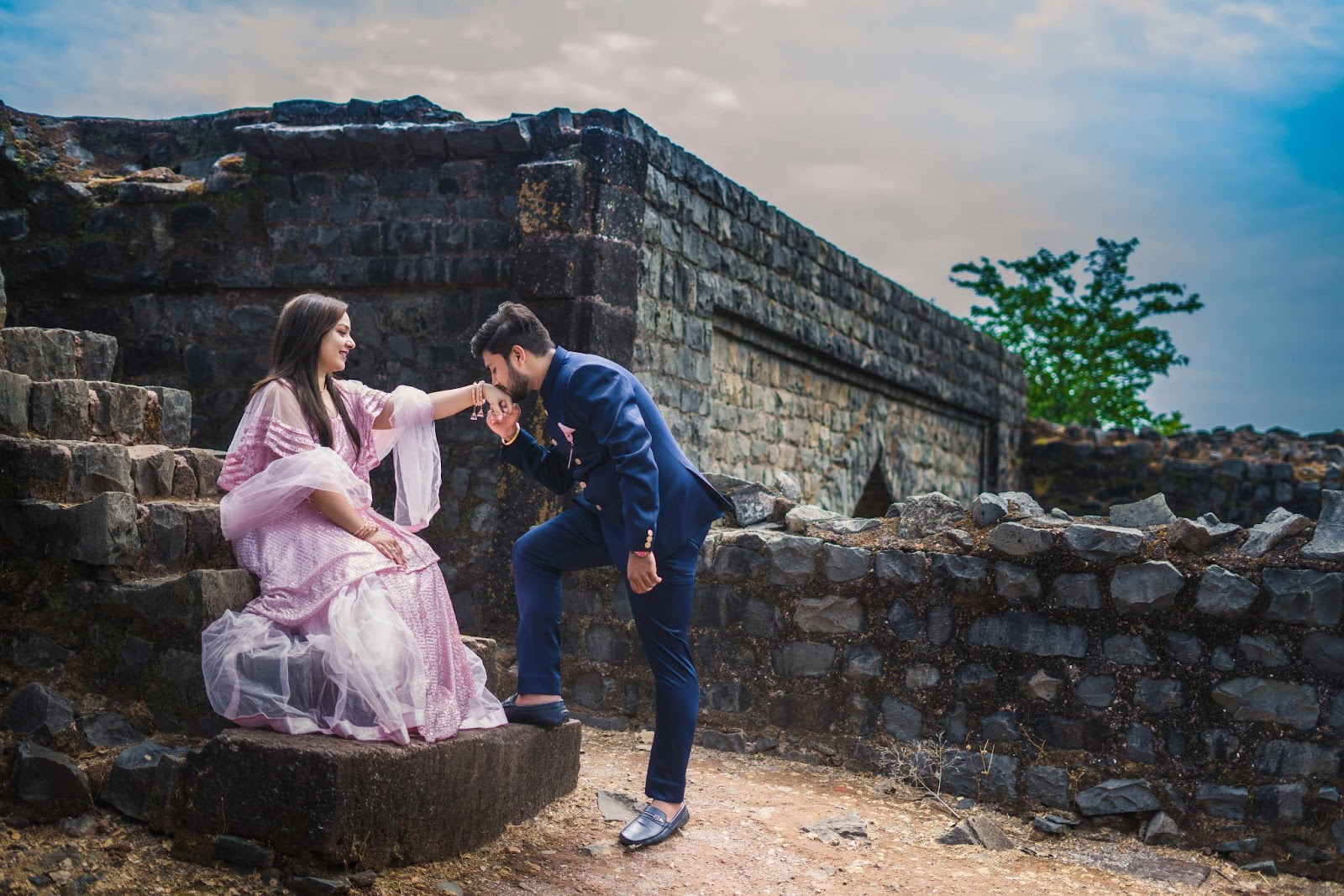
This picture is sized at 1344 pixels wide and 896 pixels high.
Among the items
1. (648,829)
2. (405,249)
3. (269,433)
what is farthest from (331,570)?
(405,249)

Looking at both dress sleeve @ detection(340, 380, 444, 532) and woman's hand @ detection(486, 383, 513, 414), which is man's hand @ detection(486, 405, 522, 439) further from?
dress sleeve @ detection(340, 380, 444, 532)

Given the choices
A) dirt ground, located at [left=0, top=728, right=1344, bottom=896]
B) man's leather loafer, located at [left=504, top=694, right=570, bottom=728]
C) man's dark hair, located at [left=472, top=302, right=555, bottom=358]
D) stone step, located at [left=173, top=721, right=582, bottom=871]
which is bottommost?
dirt ground, located at [left=0, top=728, right=1344, bottom=896]

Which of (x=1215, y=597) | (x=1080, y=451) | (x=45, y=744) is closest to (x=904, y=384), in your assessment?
(x=1080, y=451)

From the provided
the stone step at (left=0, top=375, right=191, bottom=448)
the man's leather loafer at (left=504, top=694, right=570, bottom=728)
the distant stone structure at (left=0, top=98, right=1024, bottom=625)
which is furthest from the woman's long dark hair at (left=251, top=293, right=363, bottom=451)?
the distant stone structure at (left=0, top=98, right=1024, bottom=625)

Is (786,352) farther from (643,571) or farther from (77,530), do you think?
(77,530)

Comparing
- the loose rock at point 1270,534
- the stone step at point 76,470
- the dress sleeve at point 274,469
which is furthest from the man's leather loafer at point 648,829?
the loose rock at point 1270,534

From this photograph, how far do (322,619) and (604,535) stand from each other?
91 centimetres

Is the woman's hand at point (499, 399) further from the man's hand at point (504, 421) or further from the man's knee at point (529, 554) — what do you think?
the man's knee at point (529, 554)

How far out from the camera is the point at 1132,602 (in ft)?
14.1

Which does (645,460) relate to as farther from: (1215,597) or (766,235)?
(766,235)

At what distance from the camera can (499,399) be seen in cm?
381

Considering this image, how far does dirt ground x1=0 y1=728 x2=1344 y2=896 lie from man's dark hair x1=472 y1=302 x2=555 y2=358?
1.49m

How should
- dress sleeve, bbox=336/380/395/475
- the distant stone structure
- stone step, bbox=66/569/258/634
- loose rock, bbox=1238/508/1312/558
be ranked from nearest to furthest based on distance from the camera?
stone step, bbox=66/569/258/634, dress sleeve, bbox=336/380/395/475, loose rock, bbox=1238/508/1312/558, the distant stone structure

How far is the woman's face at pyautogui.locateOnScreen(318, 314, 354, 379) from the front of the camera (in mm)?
3783
